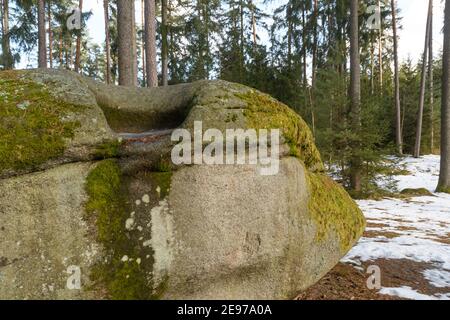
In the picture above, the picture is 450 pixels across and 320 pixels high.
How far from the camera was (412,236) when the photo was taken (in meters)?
6.05

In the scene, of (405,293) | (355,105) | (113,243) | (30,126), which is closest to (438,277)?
(405,293)

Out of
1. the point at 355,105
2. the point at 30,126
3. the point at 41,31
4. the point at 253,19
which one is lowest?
the point at 30,126

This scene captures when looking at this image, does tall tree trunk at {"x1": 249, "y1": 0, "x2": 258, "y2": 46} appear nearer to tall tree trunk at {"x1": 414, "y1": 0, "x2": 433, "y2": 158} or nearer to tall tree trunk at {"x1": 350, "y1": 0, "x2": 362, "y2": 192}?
tall tree trunk at {"x1": 350, "y1": 0, "x2": 362, "y2": 192}

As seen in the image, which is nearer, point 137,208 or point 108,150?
point 137,208

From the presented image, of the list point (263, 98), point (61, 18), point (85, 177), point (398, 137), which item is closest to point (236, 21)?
point (61, 18)

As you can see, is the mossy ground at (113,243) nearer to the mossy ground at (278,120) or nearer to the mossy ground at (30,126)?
the mossy ground at (30,126)

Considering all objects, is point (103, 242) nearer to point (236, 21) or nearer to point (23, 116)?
point (23, 116)

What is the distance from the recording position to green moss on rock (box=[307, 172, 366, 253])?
3500 millimetres

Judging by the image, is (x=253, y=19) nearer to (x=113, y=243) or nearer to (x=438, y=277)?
(x=438, y=277)

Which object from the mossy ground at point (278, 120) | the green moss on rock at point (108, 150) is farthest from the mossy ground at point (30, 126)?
the mossy ground at point (278, 120)

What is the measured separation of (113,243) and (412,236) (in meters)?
6.02

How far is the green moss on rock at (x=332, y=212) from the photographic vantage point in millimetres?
3500

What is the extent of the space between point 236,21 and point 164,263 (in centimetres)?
2009

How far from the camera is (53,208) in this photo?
2.54 meters
